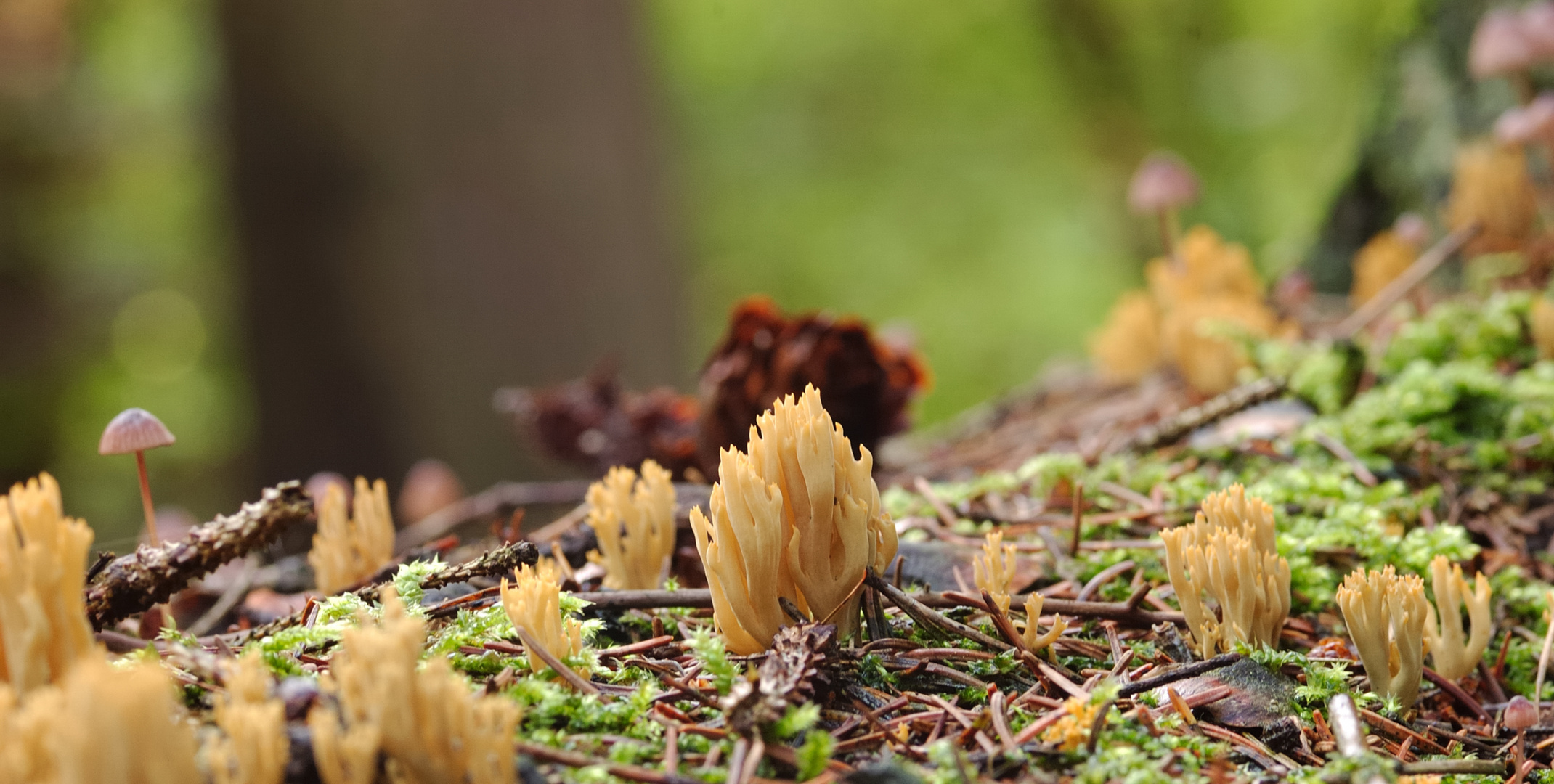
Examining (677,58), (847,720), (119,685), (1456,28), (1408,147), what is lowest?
(847,720)

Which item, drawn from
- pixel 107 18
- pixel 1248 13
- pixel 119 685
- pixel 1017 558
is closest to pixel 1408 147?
pixel 1017 558

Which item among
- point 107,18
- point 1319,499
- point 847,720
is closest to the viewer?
point 847,720

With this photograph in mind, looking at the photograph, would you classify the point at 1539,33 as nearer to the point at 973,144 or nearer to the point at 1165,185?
the point at 1165,185

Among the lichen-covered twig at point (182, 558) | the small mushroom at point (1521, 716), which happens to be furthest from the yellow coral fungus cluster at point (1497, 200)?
the lichen-covered twig at point (182, 558)

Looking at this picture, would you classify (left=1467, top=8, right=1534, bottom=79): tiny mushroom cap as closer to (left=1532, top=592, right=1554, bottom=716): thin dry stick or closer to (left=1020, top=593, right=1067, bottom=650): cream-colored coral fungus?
(left=1532, top=592, right=1554, bottom=716): thin dry stick

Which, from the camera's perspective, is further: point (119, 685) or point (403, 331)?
point (403, 331)

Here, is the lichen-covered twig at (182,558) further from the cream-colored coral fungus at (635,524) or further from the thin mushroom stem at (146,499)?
the cream-colored coral fungus at (635,524)

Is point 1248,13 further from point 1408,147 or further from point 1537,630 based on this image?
point 1537,630
